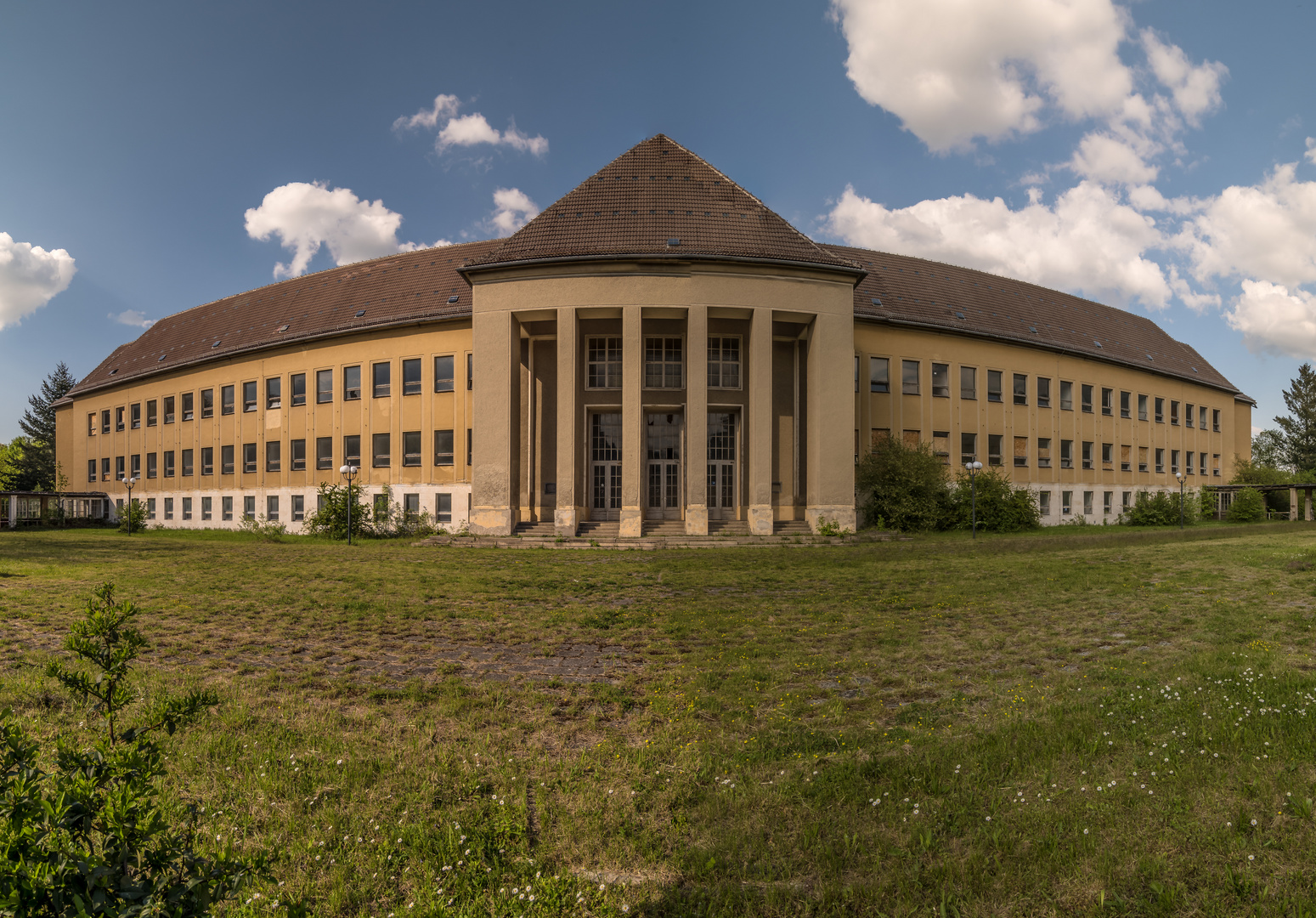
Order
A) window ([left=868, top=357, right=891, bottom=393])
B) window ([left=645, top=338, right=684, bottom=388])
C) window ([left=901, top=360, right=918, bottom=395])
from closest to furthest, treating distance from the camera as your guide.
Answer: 1. window ([left=645, top=338, right=684, bottom=388])
2. window ([left=868, top=357, right=891, bottom=393])
3. window ([left=901, top=360, right=918, bottom=395])

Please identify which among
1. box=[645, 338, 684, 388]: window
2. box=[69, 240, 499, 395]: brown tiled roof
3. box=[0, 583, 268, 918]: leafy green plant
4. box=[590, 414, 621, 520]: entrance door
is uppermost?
box=[69, 240, 499, 395]: brown tiled roof

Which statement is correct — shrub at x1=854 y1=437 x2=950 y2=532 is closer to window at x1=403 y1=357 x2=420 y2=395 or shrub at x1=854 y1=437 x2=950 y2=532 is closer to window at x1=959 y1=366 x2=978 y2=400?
window at x1=959 y1=366 x2=978 y2=400

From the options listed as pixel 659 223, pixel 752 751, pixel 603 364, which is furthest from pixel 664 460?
pixel 752 751

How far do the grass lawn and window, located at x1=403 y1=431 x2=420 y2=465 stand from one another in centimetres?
2555

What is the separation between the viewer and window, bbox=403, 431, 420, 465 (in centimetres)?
3634

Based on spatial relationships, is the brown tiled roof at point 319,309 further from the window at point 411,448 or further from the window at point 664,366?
the window at point 664,366

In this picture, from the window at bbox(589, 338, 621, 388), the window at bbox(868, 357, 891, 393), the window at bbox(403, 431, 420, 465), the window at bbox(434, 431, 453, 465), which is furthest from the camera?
the window at bbox(868, 357, 891, 393)

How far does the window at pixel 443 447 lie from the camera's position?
35719 millimetres

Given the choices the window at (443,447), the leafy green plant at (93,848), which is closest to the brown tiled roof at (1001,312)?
the window at (443,447)

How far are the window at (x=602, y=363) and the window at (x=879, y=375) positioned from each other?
13.8 m

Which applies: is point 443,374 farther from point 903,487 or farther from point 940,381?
point 940,381

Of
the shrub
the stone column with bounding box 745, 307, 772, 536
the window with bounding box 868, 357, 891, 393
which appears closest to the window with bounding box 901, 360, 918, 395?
the window with bounding box 868, 357, 891, 393

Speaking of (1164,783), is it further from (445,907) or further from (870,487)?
(870,487)

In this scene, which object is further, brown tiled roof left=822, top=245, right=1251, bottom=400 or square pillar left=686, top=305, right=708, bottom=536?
brown tiled roof left=822, top=245, right=1251, bottom=400
